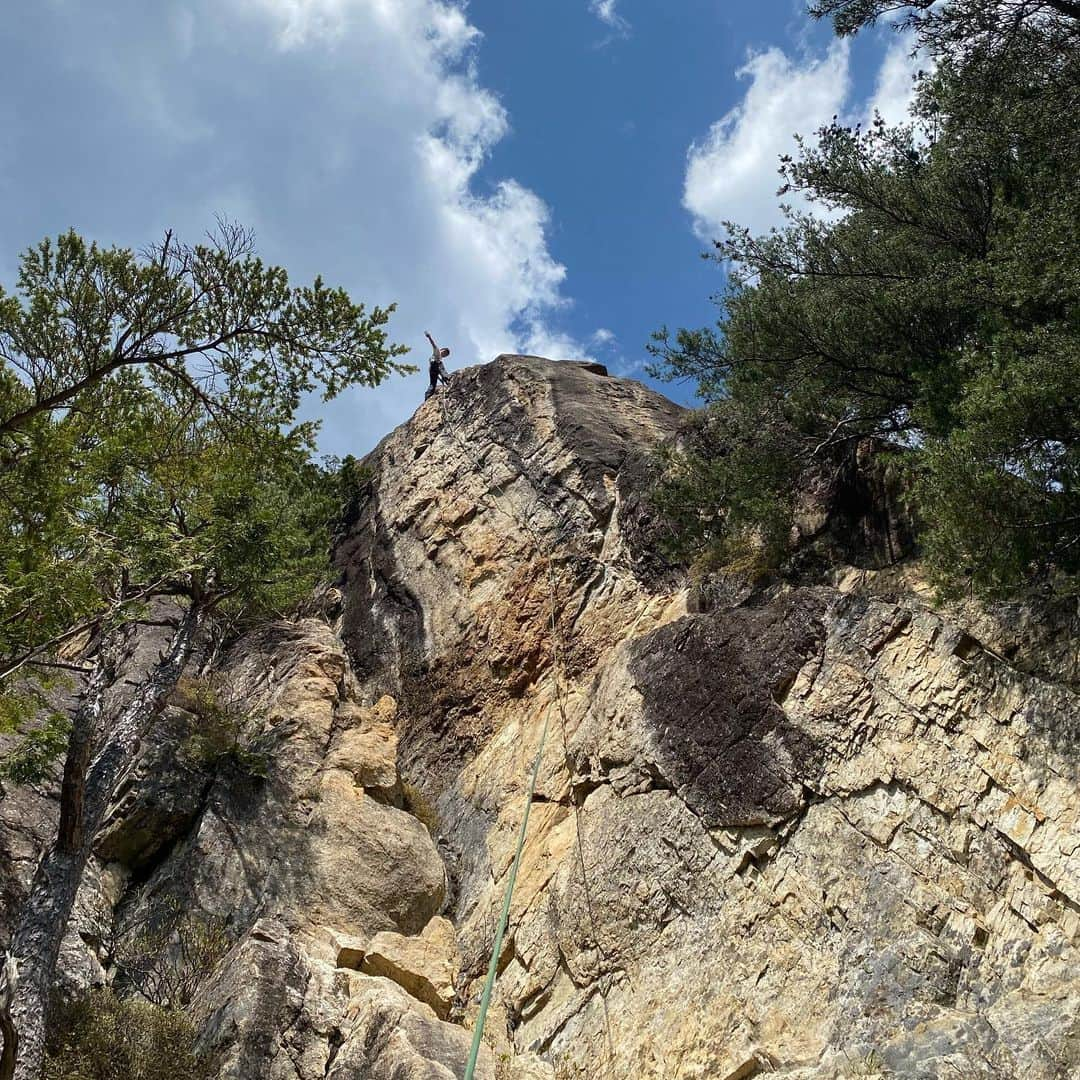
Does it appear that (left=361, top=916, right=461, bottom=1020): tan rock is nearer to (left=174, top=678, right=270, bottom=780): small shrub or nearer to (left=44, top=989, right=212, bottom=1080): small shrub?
(left=44, top=989, right=212, bottom=1080): small shrub

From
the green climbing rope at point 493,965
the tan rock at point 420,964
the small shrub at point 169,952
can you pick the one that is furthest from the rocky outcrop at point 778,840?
the small shrub at point 169,952

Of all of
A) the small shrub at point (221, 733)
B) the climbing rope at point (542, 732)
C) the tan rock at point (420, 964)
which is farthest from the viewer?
the small shrub at point (221, 733)

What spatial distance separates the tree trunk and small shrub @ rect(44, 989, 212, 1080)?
0.49 m

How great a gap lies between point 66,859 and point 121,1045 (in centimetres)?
227

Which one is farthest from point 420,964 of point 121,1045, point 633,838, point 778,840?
point 778,840

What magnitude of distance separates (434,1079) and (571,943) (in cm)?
253

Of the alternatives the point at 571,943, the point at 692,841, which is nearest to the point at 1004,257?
the point at 692,841

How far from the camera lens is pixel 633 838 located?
1147 cm

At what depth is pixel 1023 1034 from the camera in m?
7.34

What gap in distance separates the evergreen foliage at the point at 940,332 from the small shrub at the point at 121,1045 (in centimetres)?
979

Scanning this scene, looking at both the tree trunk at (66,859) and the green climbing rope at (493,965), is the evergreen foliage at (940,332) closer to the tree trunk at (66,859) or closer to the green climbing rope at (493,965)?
the green climbing rope at (493,965)

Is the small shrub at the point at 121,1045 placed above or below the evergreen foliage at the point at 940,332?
below

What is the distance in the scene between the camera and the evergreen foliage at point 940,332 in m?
9.84

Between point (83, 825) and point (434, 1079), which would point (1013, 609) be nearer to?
point (434, 1079)
